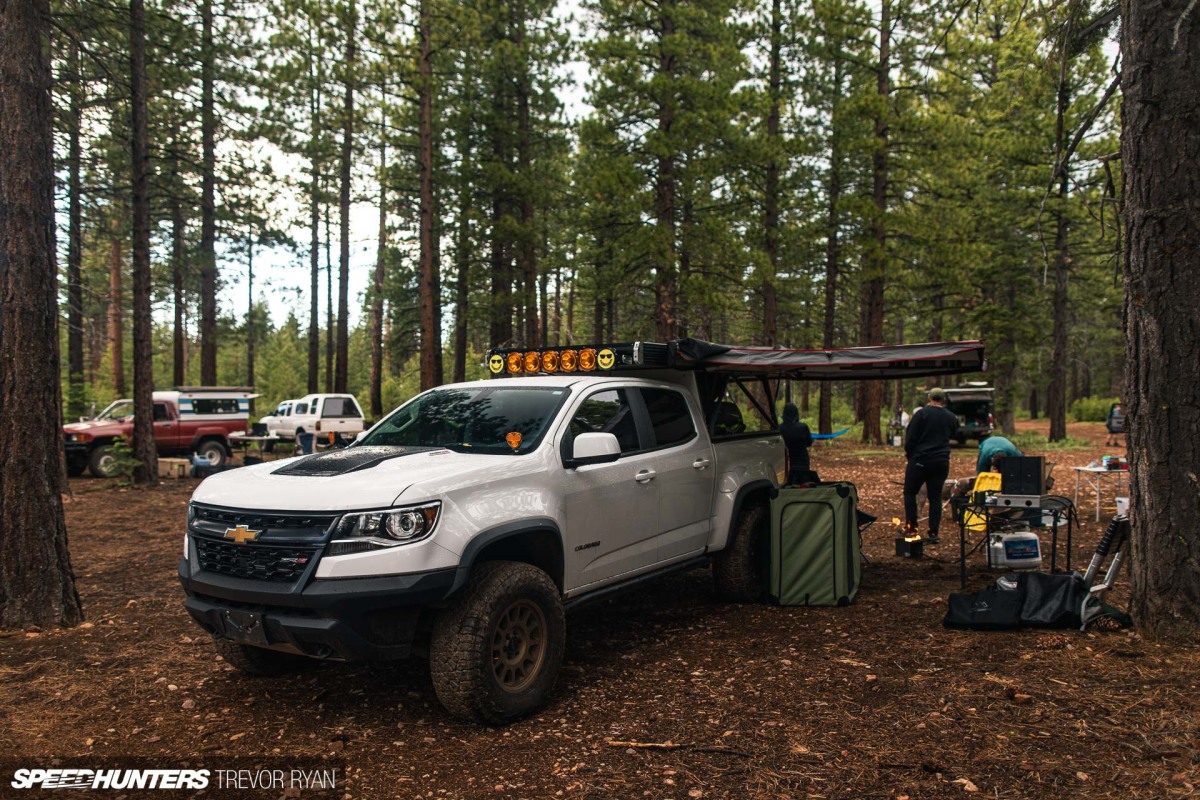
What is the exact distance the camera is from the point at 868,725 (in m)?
4.14

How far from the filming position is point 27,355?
598cm

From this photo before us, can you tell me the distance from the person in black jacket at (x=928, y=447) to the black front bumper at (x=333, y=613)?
6.54 metres

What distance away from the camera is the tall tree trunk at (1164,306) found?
485cm

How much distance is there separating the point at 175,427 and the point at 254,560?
16358mm

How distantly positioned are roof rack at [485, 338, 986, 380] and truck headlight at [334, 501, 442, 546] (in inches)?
92.4


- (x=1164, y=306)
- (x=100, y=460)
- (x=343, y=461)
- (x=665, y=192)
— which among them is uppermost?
(x=665, y=192)

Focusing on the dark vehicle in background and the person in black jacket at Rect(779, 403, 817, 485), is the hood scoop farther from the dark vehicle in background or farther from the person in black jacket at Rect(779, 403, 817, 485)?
the dark vehicle in background

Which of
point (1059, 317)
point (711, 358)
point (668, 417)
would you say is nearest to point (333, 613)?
point (668, 417)

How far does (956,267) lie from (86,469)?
22.1m

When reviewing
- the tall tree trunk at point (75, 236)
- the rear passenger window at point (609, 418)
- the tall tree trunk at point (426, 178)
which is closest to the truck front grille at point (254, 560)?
the rear passenger window at point (609, 418)

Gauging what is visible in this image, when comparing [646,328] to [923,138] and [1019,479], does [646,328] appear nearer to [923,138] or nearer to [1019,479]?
[923,138]

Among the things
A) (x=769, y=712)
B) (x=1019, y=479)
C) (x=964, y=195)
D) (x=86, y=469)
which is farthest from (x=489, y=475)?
(x=964, y=195)

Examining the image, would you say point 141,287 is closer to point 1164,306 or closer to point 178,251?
point 178,251

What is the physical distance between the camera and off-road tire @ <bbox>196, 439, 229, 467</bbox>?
1848cm
